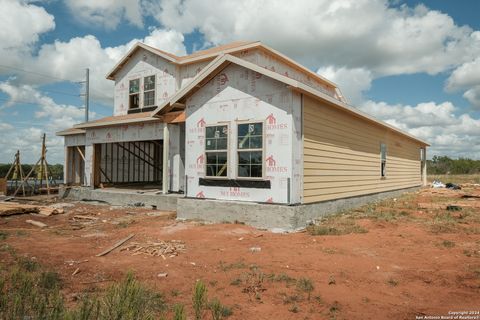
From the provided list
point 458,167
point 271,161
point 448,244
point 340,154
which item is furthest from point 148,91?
point 458,167

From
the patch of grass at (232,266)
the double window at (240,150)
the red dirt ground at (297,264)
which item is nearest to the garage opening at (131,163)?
the red dirt ground at (297,264)

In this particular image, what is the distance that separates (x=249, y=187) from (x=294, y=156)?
194 centimetres

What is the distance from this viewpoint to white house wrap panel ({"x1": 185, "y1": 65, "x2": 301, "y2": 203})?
35.3 feet

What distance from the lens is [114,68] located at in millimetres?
22234

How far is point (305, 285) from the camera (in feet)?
19.3

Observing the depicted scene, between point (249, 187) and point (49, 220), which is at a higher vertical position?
point (249, 187)

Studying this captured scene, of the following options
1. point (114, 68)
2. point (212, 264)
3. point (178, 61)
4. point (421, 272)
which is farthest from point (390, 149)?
point (114, 68)

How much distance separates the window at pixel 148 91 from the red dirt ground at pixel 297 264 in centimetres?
1038

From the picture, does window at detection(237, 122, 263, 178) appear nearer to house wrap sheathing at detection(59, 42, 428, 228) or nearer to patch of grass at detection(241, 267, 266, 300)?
house wrap sheathing at detection(59, 42, 428, 228)

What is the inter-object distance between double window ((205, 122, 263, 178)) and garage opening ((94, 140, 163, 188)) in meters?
10.9

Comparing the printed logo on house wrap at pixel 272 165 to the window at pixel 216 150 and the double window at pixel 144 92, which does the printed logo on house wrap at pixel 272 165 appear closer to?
the window at pixel 216 150

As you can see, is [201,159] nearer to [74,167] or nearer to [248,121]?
[248,121]

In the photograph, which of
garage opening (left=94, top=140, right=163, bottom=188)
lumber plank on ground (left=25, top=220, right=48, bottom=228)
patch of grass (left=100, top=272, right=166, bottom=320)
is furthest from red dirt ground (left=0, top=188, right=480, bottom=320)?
garage opening (left=94, top=140, right=163, bottom=188)

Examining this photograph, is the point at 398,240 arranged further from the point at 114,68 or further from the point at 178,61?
the point at 114,68
